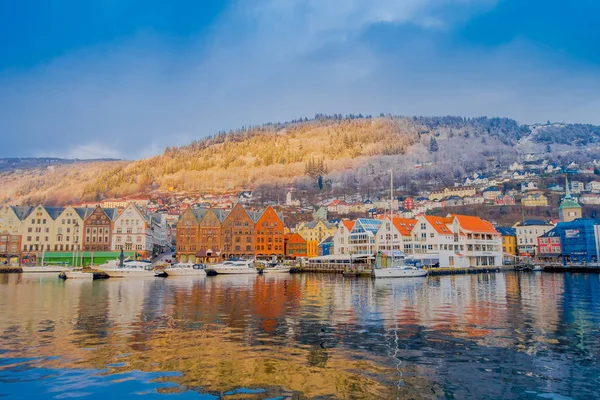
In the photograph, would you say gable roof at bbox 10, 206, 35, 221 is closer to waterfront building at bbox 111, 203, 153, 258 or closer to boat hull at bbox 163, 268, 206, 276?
waterfront building at bbox 111, 203, 153, 258

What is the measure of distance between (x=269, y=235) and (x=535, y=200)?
135 meters

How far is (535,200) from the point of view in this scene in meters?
195

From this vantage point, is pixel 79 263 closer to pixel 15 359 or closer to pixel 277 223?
pixel 277 223

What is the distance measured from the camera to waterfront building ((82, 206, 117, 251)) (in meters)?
105

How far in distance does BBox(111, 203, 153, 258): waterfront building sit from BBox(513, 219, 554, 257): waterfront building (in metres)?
102

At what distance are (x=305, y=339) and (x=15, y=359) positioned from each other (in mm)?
10441

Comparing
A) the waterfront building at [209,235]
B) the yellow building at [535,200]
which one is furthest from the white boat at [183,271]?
the yellow building at [535,200]

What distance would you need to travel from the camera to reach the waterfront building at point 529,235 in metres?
127

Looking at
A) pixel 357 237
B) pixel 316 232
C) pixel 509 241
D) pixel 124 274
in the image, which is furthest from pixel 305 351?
pixel 509 241

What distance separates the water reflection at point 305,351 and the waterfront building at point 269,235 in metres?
85.5

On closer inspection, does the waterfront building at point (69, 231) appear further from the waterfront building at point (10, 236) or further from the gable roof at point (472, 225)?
the gable roof at point (472, 225)

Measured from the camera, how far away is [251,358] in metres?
15.4

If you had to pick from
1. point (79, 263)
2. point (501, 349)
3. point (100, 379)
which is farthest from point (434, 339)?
point (79, 263)

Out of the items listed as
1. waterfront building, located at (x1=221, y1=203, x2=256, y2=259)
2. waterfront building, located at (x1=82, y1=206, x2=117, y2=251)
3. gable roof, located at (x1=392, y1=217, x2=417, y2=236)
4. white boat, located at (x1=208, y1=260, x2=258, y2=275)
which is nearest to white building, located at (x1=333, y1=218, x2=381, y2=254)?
gable roof, located at (x1=392, y1=217, x2=417, y2=236)
